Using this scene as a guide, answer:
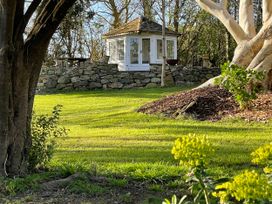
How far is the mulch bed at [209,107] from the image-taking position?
35.6 feet

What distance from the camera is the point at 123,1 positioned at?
111 feet

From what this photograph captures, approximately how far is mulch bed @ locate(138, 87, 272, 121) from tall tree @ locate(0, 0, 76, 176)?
6.37m

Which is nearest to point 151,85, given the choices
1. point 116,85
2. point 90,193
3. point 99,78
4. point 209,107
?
point 116,85

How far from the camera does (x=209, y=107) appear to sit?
11.6 meters

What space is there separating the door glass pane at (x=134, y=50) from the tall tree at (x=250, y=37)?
12.8 meters

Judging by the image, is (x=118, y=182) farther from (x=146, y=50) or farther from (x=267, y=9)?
(x=146, y=50)

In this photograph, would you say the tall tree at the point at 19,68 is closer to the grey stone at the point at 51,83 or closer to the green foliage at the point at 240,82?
the green foliage at the point at 240,82

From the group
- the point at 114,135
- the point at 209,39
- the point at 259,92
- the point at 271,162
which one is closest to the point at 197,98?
the point at 259,92

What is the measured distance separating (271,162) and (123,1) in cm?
3230

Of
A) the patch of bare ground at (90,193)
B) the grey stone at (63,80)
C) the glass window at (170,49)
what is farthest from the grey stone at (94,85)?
the patch of bare ground at (90,193)

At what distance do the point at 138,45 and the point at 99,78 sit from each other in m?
5.09

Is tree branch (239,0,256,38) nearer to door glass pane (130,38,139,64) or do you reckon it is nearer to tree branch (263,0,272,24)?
tree branch (263,0,272,24)

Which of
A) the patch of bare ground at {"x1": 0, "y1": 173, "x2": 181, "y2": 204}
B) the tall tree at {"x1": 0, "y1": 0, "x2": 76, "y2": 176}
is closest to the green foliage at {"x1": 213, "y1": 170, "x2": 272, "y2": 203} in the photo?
the patch of bare ground at {"x1": 0, "y1": 173, "x2": 181, "y2": 204}

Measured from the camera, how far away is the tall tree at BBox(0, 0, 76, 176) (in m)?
4.69
